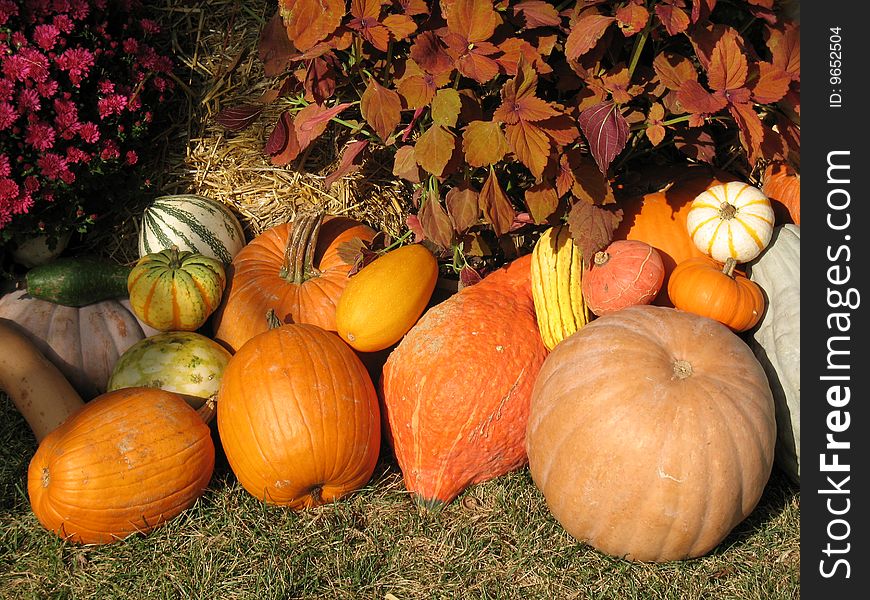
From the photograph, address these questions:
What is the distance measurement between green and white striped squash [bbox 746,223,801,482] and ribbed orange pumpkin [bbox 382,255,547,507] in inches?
33.1

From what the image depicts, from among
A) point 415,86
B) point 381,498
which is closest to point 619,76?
point 415,86

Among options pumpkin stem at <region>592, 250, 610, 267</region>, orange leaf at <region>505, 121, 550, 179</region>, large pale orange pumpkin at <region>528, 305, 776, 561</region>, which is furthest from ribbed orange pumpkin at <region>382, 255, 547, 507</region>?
orange leaf at <region>505, 121, 550, 179</region>

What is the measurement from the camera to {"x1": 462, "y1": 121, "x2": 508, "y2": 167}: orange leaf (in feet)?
9.15

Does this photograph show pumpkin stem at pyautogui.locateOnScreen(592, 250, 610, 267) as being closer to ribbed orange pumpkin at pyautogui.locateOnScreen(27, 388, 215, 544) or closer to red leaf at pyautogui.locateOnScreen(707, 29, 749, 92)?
red leaf at pyautogui.locateOnScreen(707, 29, 749, 92)

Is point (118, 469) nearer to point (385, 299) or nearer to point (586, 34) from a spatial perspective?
point (385, 299)

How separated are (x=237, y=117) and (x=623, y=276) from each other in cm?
174

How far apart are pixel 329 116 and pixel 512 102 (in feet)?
2.43

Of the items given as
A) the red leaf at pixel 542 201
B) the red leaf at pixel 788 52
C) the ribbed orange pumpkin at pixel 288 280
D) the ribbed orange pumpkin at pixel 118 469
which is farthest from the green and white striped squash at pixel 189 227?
the red leaf at pixel 788 52

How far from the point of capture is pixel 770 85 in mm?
2859

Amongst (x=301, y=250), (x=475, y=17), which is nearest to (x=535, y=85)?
(x=475, y=17)

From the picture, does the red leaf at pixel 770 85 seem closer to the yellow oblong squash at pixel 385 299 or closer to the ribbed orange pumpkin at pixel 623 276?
the ribbed orange pumpkin at pixel 623 276

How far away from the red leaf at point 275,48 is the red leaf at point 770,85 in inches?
67.9

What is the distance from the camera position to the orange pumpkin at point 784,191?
334 cm

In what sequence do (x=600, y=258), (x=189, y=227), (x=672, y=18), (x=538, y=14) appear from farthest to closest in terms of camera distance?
(x=189, y=227)
(x=600, y=258)
(x=538, y=14)
(x=672, y=18)
